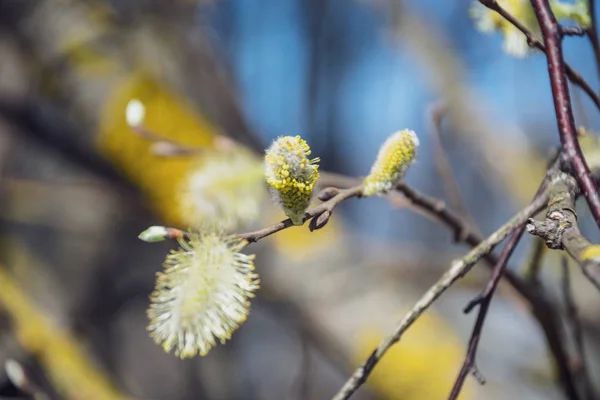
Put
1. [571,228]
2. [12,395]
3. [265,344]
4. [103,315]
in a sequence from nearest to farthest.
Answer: [571,228]
[12,395]
[103,315]
[265,344]

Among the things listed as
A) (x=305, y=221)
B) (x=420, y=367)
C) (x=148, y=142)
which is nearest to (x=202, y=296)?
(x=305, y=221)

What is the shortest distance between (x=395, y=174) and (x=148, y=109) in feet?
2.02

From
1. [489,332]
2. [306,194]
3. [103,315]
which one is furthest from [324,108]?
[306,194]

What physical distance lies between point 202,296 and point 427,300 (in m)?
0.09

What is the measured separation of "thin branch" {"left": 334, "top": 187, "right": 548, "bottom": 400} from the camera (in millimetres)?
227

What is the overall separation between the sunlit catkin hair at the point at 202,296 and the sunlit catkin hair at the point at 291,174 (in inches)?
1.0

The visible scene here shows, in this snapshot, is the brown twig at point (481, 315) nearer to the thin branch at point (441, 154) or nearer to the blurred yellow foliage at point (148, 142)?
the thin branch at point (441, 154)

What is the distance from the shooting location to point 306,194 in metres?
0.21

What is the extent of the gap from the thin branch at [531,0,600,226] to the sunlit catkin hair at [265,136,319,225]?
10cm

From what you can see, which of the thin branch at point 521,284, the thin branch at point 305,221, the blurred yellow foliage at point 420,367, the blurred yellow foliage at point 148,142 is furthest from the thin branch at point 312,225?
the blurred yellow foliage at point 148,142

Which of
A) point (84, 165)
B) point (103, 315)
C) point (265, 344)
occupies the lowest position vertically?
point (265, 344)

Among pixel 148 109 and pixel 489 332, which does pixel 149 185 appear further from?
pixel 489 332

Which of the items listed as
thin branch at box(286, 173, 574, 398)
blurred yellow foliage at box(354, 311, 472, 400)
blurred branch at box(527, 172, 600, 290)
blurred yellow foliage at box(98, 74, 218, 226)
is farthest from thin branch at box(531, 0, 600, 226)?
blurred yellow foliage at box(98, 74, 218, 226)

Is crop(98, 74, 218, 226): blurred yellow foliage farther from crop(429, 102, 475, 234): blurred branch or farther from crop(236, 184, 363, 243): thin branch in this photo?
crop(236, 184, 363, 243): thin branch
